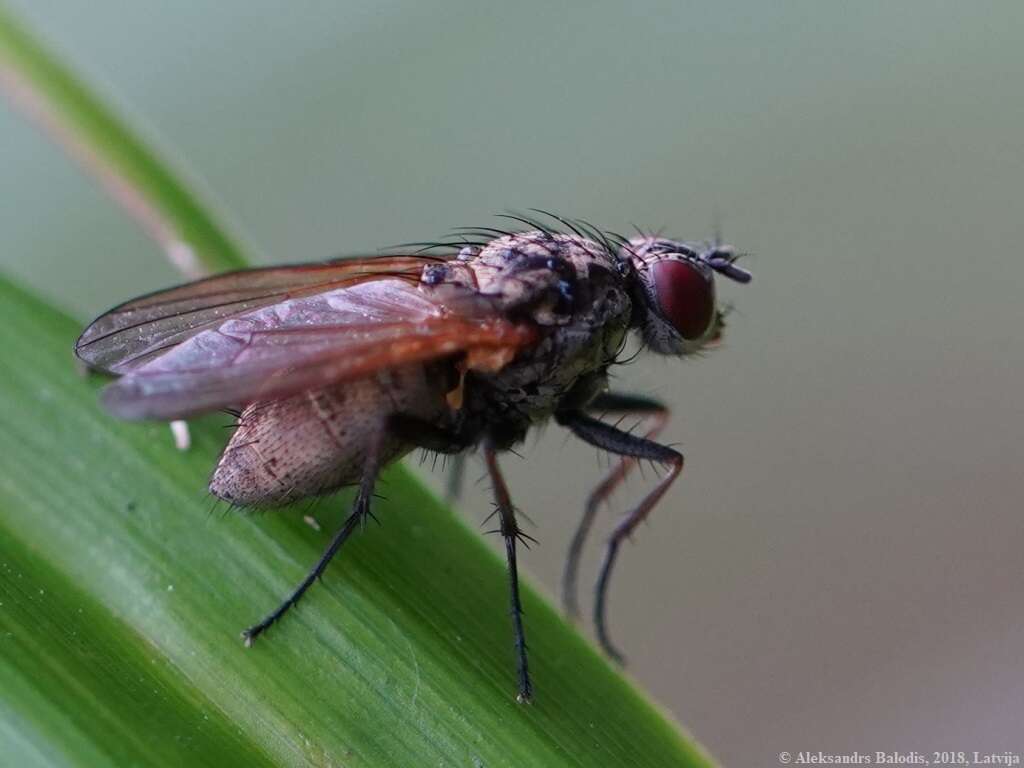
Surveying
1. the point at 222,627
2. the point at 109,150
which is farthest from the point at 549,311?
the point at 109,150

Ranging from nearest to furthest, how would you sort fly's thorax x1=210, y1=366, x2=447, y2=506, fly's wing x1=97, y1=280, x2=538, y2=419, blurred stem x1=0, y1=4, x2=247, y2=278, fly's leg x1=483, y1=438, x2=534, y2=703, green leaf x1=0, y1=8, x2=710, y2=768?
green leaf x1=0, y1=8, x2=710, y2=768 < fly's wing x1=97, y1=280, x2=538, y2=419 < fly's leg x1=483, y1=438, x2=534, y2=703 < fly's thorax x1=210, y1=366, x2=447, y2=506 < blurred stem x1=0, y1=4, x2=247, y2=278

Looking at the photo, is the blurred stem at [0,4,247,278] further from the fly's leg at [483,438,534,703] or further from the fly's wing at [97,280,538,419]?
the fly's leg at [483,438,534,703]

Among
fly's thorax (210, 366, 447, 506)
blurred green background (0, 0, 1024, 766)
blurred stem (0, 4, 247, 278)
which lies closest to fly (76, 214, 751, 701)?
fly's thorax (210, 366, 447, 506)

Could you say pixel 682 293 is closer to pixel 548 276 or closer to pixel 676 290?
pixel 676 290

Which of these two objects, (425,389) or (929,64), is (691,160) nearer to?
(929,64)

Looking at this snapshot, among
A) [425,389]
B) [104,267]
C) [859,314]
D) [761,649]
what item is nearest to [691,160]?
[859,314]

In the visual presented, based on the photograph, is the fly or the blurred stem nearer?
the fly
